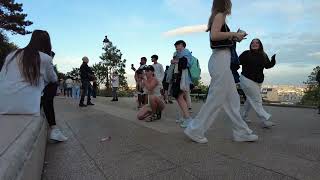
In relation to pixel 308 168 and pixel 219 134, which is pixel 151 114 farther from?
pixel 308 168

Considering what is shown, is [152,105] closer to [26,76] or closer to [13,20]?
[26,76]

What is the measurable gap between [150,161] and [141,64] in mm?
10886

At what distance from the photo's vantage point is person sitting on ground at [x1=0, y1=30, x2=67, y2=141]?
601cm

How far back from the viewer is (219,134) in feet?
26.2

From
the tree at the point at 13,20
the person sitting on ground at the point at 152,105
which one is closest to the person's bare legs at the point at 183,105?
the person sitting on ground at the point at 152,105

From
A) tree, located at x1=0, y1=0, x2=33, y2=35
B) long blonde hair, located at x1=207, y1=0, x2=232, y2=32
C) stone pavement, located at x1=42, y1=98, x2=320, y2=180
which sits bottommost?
stone pavement, located at x1=42, y1=98, x2=320, y2=180

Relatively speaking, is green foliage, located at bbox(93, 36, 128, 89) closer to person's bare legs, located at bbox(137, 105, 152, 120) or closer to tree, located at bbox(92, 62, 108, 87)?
tree, located at bbox(92, 62, 108, 87)

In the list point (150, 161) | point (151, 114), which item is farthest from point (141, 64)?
point (150, 161)

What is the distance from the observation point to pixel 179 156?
5.95m

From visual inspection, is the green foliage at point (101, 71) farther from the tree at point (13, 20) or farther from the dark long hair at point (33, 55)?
the dark long hair at point (33, 55)

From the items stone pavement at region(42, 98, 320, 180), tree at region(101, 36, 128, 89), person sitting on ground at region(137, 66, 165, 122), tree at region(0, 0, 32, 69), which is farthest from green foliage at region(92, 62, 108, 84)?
stone pavement at region(42, 98, 320, 180)

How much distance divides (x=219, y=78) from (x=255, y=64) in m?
2.99

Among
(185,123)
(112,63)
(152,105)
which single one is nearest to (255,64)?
(185,123)

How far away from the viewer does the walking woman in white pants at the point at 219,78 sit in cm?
669
